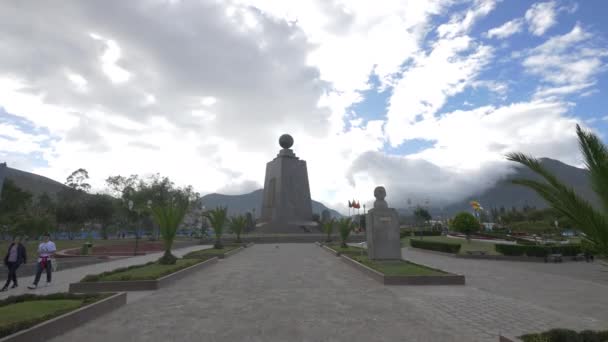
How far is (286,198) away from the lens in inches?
1634

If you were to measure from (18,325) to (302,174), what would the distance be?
127 ft

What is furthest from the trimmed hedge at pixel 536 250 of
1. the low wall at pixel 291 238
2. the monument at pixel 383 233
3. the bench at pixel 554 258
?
the low wall at pixel 291 238

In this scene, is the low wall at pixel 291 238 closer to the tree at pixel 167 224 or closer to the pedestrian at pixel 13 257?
the tree at pixel 167 224

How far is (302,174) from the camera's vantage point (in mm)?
43500

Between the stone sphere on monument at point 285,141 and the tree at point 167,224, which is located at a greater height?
the stone sphere on monument at point 285,141

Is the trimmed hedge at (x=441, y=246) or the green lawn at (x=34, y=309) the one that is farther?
the trimmed hedge at (x=441, y=246)

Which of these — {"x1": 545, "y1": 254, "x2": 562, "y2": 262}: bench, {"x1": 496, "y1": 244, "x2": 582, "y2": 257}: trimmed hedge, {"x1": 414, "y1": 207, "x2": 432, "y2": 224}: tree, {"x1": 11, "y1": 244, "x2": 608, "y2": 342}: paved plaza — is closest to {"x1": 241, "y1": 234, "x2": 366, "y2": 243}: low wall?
{"x1": 414, "y1": 207, "x2": 432, "y2": 224}: tree

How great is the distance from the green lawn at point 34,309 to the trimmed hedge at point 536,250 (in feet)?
65.0

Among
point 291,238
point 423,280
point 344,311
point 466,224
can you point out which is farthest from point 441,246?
point 291,238

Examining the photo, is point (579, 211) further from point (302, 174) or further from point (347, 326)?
point (302, 174)

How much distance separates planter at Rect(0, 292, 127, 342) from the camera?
488 cm

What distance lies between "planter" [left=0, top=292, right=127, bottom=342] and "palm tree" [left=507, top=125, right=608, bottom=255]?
24.1 ft

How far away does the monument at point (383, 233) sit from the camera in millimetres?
14453

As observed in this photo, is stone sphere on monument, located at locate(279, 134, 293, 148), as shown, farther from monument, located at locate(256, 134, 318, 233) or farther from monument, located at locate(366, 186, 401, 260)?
monument, located at locate(366, 186, 401, 260)
